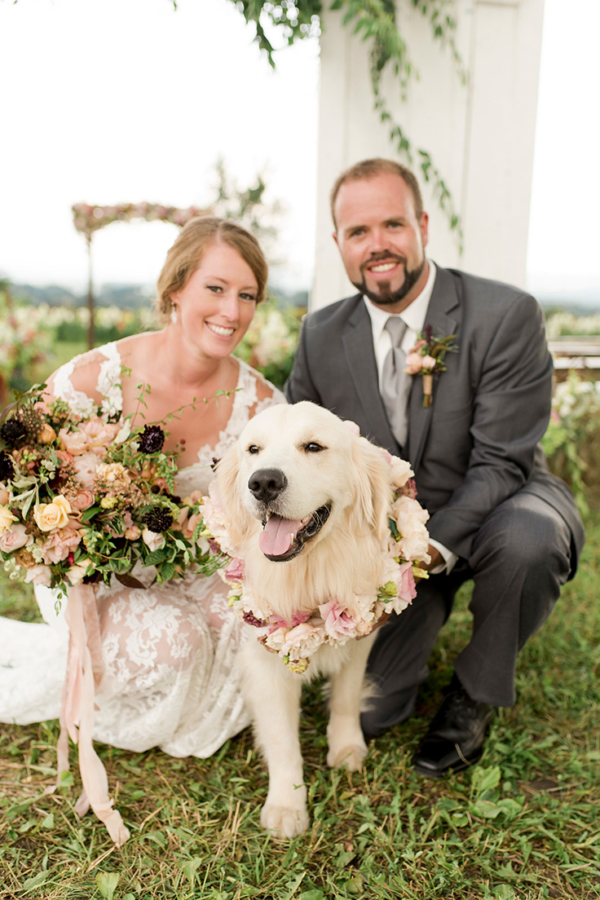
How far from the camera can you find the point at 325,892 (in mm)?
1615

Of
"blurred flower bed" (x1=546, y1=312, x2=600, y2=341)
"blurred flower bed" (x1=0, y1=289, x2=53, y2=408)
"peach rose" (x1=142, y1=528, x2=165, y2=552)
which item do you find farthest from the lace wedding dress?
"blurred flower bed" (x1=546, y1=312, x2=600, y2=341)

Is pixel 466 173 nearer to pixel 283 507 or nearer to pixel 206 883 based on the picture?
pixel 283 507

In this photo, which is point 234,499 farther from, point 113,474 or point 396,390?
point 396,390

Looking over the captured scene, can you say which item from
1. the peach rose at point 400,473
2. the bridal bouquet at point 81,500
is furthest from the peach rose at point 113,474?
the peach rose at point 400,473

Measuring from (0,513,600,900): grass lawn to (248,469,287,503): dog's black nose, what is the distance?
3.27 ft

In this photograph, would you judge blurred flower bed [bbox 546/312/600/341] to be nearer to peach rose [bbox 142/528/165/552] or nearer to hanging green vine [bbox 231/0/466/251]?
hanging green vine [bbox 231/0/466/251]

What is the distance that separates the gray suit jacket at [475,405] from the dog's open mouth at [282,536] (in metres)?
0.80

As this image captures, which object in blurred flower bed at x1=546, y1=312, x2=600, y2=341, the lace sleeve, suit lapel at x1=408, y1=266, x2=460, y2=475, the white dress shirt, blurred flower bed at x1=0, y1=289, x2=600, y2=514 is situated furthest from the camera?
blurred flower bed at x1=546, y1=312, x2=600, y2=341

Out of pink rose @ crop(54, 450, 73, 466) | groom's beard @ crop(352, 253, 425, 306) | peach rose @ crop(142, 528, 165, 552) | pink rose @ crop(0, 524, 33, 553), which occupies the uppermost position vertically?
groom's beard @ crop(352, 253, 425, 306)

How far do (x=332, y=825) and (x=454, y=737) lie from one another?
20.9 inches

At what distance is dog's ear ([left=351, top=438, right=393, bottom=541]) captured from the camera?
1790 mm

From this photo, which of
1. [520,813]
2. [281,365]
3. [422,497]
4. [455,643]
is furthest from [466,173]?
[520,813]

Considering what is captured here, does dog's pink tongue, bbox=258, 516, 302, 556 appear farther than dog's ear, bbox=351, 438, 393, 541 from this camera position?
No

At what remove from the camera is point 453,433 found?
2.50m
